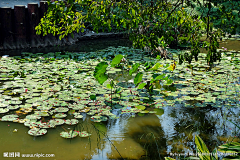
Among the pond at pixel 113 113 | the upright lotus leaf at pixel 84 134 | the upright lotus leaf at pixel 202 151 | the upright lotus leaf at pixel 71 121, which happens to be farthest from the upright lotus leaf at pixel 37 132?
the upright lotus leaf at pixel 202 151

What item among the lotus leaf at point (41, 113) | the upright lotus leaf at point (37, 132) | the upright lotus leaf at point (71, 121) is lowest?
the upright lotus leaf at point (37, 132)

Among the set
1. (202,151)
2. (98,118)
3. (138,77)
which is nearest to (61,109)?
(98,118)

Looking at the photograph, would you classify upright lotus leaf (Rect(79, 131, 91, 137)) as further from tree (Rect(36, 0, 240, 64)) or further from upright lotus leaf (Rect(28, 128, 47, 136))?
tree (Rect(36, 0, 240, 64))

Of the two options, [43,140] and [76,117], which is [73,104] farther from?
[43,140]

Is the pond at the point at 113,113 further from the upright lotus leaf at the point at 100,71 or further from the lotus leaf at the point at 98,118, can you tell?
the upright lotus leaf at the point at 100,71

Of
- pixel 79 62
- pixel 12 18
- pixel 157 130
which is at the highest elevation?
pixel 12 18

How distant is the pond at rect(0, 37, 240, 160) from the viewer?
2180mm

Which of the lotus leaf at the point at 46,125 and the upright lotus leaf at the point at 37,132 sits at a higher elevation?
the lotus leaf at the point at 46,125

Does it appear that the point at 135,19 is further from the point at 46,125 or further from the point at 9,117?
the point at 9,117

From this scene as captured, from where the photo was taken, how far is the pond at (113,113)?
2.18 meters

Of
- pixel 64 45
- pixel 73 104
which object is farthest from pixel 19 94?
pixel 64 45

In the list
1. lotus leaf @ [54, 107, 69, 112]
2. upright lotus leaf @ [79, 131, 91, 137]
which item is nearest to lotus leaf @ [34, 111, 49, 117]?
lotus leaf @ [54, 107, 69, 112]

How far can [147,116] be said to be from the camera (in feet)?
9.31

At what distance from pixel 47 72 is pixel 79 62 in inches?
40.6
